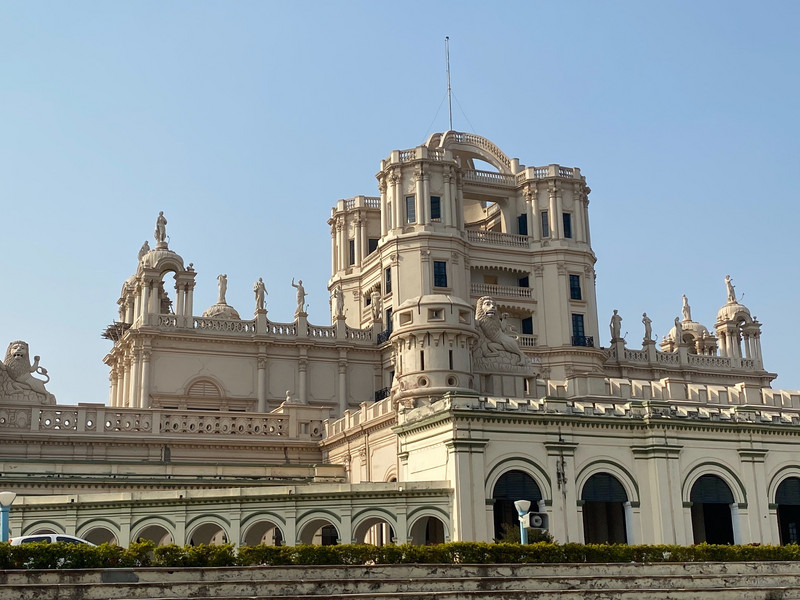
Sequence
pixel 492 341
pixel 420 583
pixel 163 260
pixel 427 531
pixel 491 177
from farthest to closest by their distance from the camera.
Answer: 1. pixel 491 177
2. pixel 163 260
3. pixel 492 341
4. pixel 427 531
5. pixel 420 583

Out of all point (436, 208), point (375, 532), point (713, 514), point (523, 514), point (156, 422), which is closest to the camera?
point (523, 514)

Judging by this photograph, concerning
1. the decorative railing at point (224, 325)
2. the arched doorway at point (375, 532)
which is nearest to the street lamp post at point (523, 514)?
the arched doorway at point (375, 532)

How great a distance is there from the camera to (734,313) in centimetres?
9488

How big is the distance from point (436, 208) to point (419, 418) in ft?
103

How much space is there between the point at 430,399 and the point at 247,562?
21.8 m

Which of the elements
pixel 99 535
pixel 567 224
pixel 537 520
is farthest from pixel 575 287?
pixel 99 535

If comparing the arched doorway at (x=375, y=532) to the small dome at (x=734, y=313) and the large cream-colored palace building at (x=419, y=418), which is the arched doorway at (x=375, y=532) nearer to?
the large cream-colored palace building at (x=419, y=418)

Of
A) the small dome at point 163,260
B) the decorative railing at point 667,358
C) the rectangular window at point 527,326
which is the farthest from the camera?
the decorative railing at point 667,358

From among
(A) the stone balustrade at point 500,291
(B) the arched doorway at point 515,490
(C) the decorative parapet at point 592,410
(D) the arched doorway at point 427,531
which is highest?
(A) the stone balustrade at point 500,291

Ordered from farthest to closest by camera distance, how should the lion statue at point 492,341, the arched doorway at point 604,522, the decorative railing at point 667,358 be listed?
the decorative railing at point 667,358, the lion statue at point 492,341, the arched doorway at point 604,522

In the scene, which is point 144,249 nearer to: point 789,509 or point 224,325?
point 224,325

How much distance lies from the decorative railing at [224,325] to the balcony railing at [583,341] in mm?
23652

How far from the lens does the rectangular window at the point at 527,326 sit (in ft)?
267

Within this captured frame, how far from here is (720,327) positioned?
9494cm
